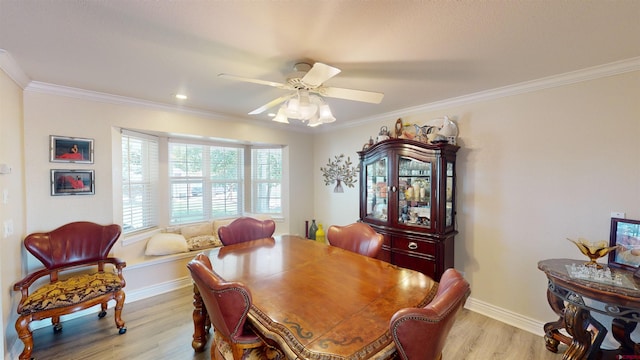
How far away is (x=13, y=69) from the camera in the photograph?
1977mm

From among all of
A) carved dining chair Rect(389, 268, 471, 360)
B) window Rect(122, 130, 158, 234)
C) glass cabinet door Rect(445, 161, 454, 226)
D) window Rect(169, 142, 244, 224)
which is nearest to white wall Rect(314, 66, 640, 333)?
glass cabinet door Rect(445, 161, 454, 226)

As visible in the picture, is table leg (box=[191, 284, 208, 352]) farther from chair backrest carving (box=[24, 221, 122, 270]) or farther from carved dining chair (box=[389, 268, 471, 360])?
carved dining chair (box=[389, 268, 471, 360])

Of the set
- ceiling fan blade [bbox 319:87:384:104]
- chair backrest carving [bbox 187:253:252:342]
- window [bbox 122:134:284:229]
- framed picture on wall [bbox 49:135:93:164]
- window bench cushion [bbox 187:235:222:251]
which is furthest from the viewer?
window bench cushion [bbox 187:235:222:251]

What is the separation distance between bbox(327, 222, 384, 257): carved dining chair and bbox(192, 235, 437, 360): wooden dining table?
0.50 ft

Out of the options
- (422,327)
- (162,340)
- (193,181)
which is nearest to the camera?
(422,327)

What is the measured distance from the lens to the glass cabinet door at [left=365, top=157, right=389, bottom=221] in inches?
124

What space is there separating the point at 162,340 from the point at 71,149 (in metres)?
2.12

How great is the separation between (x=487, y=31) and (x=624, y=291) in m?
1.82

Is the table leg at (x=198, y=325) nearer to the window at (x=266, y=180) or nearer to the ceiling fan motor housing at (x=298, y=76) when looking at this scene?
the ceiling fan motor housing at (x=298, y=76)

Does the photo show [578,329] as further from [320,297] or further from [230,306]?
[230,306]

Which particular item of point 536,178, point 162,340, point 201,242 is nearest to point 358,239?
point 536,178

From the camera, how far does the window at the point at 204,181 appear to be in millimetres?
3770

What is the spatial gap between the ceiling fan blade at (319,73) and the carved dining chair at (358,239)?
1.40 meters

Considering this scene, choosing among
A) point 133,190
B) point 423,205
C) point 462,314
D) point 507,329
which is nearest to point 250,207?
point 133,190
